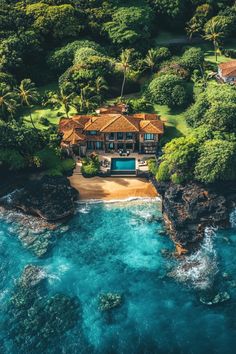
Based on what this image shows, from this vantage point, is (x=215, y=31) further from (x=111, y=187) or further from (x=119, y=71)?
(x=111, y=187)

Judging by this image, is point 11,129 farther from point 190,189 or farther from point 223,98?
point 223,98

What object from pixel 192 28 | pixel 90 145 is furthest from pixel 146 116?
pixel 192 28

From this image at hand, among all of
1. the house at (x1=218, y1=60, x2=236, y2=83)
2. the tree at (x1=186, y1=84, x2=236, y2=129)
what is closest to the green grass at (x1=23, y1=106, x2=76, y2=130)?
the tree at (x1=186, y1=84, x2=236, y2=129)

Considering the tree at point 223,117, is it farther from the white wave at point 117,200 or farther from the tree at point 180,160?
the white wave at point 117,200

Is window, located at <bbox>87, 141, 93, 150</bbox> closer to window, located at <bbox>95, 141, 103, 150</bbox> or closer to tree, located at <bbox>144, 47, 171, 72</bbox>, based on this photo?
window, located at <bbox>95, 141, 103, 150</bbox>

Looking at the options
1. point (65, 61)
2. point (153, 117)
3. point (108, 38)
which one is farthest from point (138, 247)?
point (108, 38)
